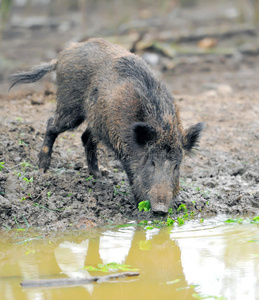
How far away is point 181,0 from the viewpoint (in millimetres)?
29281

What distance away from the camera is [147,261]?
174 inches

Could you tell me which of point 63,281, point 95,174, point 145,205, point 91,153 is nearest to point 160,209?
point 145,205

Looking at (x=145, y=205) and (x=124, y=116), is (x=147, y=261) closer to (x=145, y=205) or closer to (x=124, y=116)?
(x=145, y=205)

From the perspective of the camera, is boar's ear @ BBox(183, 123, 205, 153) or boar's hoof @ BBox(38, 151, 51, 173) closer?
boar's ear @ BBox(183, 123, 205, 153)

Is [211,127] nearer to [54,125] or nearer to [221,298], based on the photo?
[54,125]

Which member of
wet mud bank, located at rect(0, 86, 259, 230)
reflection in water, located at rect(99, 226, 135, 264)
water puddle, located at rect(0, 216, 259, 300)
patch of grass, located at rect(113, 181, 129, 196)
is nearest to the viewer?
water puddle, located at rect(0, 216, 259, 300)

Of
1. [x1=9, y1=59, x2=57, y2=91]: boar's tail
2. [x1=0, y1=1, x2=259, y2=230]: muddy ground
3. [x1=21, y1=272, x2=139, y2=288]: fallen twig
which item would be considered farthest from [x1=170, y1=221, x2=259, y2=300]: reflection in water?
[x1=9, y1=59, x2=57, y2=91]: boar's tail

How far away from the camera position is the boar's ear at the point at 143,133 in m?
5.39

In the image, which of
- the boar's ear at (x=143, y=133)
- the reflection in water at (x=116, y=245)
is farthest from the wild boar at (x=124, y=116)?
the reflection in water at (x=116, y=245)

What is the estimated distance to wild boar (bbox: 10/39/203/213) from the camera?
5.50 meters

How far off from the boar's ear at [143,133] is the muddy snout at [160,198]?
521mm

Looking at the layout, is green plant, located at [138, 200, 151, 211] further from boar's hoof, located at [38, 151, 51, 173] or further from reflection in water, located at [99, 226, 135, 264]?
boar's hoof, located at [38, 151, 51, 173]

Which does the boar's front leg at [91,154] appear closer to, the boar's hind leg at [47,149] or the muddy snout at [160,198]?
the boar's hind leg at [47,149]

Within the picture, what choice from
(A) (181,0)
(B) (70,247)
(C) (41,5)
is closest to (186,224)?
(B) (70,247)
